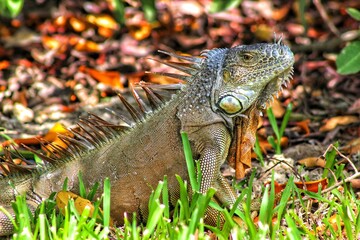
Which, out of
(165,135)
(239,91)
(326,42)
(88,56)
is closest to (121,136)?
(165,135)

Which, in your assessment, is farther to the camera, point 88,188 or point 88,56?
point 88,56

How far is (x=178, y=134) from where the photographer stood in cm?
510

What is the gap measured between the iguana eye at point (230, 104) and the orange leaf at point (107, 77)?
3.35 metres

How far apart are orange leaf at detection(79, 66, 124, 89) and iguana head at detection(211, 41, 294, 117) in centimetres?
331

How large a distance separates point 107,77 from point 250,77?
363 cm

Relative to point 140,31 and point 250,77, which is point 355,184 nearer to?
point 250,77

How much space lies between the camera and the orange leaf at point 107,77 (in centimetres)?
829

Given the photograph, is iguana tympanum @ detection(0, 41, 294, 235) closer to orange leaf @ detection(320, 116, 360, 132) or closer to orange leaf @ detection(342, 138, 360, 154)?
orange leaf @ detection(342, 138, 360, 154)

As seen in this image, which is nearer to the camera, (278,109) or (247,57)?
(247,57)

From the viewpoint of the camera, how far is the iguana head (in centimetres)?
502

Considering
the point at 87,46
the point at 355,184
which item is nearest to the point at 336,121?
the point at 355,184

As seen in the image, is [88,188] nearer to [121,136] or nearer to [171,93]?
[121,136]

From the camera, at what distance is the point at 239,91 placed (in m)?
5.04

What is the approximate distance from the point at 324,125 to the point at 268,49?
2.30 meters
